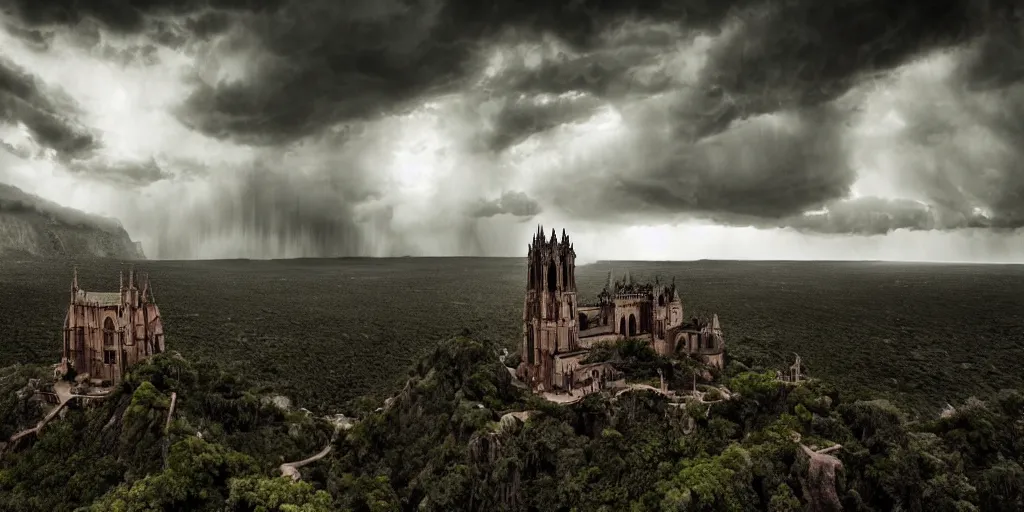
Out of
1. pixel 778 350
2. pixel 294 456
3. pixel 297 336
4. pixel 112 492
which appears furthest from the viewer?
pixel 297 336

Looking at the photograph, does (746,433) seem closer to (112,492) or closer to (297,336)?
(112,492)

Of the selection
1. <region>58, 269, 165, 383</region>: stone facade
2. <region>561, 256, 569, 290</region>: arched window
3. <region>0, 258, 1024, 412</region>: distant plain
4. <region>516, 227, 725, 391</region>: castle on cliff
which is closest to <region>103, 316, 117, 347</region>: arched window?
<region>58, 269, 165, 383</region>: stone facade

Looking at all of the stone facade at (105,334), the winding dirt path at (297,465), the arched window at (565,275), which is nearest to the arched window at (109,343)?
the stone facade at (105,334)

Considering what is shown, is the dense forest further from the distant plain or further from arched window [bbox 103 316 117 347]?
the distant plain

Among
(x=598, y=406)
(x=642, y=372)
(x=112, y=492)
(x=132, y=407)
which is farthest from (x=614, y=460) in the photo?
(x=132, y=407)

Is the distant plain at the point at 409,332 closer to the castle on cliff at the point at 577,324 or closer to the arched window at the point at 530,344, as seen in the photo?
the castle on cliff at the point at 577,324
